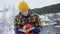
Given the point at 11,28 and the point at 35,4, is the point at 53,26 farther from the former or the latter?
the point at 11,28

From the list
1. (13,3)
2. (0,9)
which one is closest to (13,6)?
(13,3)

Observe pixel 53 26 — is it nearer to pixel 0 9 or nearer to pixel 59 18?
pixel 59 18

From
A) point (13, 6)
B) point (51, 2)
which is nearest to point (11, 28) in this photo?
point (13, 6)

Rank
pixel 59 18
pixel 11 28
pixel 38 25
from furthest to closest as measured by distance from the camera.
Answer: pixel 11 28 → pixel 59 18 → pixel 38 25

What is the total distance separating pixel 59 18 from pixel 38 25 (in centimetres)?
34

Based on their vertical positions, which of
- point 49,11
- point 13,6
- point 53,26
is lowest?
point 53,26

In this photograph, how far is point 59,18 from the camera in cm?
148

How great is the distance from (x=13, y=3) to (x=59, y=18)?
505 mm

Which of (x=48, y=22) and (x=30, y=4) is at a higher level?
(x=30, y=4)

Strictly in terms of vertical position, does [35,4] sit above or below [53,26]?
above

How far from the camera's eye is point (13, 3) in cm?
161

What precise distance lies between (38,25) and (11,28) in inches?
17.6

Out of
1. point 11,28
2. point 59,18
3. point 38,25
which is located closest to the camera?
point 38,25

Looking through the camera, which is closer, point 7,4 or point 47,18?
point 47,18
